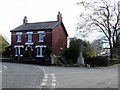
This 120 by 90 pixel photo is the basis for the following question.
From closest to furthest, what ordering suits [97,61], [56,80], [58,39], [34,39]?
[56,80], [97,61], [58,39], [34,39]

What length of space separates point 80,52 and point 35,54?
15.6 m

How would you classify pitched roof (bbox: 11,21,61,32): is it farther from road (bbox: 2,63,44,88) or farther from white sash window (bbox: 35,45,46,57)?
road (bbox: 2,63,44,88)

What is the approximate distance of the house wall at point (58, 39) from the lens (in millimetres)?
62906

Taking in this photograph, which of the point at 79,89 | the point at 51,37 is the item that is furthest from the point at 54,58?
the point at 79,89

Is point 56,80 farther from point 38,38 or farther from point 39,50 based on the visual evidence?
point 38,38

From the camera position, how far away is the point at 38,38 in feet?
211

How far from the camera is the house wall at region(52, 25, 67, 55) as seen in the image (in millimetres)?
62906

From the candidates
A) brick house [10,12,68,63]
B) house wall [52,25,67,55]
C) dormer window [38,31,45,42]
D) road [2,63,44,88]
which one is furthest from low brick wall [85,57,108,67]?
road [2,63,44,88]

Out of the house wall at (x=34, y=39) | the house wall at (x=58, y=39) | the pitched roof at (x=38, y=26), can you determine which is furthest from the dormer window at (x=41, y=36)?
the house wall at (x=58, y=39)

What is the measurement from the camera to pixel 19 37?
223ft

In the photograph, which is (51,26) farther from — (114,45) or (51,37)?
(114,45)

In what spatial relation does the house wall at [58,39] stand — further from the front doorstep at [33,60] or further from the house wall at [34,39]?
the front doorstep at [33,60]

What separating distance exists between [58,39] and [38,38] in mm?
4168

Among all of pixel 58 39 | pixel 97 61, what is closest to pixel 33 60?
pixel 97 61
